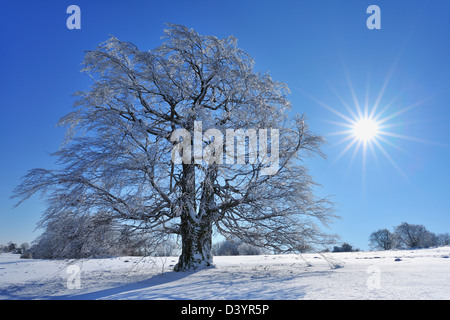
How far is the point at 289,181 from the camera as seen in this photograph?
9773 millimetres

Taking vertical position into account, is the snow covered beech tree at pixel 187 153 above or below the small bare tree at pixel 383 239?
above

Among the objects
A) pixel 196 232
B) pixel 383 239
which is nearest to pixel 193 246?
pixel 196 232

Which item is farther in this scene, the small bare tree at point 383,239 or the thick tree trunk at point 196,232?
the small bare tree at point 383,239

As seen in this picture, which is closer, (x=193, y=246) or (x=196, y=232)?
(x=196, y=232)

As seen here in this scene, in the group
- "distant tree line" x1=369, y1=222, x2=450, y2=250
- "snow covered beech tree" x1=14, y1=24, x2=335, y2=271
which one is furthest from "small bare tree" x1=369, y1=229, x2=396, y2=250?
"snow covered beech tree" x1=14, y1=24, x2=335, y2=271

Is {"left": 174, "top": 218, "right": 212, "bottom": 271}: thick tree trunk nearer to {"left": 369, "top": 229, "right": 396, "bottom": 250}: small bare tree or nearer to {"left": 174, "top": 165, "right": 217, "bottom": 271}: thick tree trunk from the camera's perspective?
{"left": 174, "top": 165, "right": 217, "bottom": 271}: thick tree trunk

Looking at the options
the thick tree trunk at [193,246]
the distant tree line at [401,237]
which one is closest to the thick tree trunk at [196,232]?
the thick tree trunk at [193,246]

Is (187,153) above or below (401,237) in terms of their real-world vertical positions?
above

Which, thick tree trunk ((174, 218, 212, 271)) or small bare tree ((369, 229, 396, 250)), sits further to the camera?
small bare tree ((369, 229, 396, 250))

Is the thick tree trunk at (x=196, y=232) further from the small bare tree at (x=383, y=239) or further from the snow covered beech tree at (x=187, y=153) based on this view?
the small bare tree at (x=383, y=239)

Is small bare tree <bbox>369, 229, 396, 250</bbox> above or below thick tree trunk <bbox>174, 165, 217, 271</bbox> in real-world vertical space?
below

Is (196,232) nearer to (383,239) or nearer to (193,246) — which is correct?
(193,246)
